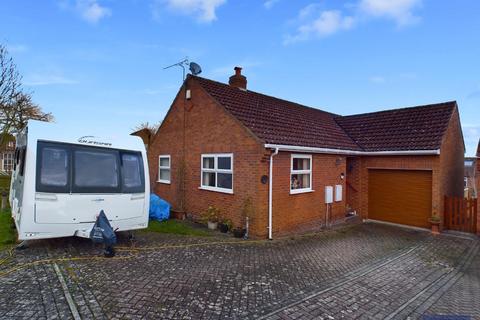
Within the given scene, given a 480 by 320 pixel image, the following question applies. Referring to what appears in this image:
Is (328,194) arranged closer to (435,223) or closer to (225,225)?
(435,223)

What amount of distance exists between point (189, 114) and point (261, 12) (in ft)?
15.8

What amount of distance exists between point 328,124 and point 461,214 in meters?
6.64

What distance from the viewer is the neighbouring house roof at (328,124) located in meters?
9.98

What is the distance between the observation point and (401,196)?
11477 mm

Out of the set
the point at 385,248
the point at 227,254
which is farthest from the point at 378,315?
the point at 385,248

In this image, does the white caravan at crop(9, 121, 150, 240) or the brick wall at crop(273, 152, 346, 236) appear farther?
the brick wall at crop(273, 152, 346, 236)

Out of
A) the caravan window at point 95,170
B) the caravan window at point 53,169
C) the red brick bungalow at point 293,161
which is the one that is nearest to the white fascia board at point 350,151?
the red brick bungalow at point 293,161

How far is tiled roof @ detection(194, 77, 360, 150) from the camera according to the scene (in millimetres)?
9516

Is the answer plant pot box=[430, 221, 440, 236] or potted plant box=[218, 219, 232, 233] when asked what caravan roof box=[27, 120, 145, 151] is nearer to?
potted plant box=[218, 219, 232, 233]

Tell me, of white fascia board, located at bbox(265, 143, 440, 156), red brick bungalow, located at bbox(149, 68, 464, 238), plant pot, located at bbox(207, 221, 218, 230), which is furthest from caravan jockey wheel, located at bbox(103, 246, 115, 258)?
white fascia board, located at bbox(265, 143, 440, 156)

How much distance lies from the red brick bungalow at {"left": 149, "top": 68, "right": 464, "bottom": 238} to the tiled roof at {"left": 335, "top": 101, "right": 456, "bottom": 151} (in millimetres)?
45

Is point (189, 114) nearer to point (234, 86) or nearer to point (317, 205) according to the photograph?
point (234, 86)

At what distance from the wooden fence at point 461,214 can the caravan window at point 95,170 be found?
11.8 m

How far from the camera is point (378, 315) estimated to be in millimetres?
4273
